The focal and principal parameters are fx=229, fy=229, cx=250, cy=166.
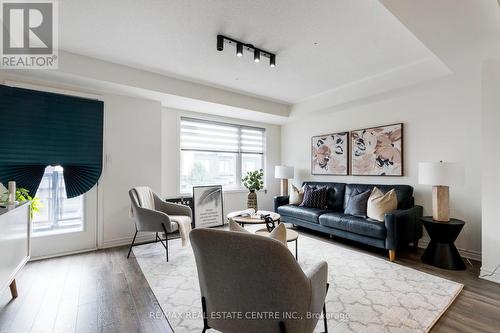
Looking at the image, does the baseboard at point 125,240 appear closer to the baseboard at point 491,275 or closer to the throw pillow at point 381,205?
the throw pillow at point 381,205

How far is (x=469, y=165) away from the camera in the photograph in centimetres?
301

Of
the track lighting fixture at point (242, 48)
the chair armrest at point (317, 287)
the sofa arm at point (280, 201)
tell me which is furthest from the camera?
the sofa arm at point (280, 201)

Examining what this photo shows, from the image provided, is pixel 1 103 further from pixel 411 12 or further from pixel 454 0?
pixel 454 0

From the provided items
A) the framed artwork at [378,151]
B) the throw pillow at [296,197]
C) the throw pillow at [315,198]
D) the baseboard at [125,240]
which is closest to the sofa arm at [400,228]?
the framed artwork at [378,151]

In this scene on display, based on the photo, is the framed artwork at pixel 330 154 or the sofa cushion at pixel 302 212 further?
the framed artwork at pixel 330 154

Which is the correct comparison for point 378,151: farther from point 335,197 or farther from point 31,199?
point 31,199

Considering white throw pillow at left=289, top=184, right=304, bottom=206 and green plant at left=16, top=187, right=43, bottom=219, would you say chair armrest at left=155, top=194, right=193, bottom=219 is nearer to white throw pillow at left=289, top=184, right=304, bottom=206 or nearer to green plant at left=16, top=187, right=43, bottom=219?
green plant at left=16, top=187, right=43, bottom=219

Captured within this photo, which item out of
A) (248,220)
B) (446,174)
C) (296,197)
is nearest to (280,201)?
(296,197)

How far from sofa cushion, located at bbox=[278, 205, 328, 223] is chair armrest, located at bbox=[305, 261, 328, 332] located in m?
2.51

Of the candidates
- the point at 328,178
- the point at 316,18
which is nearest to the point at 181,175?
the point at 328,178

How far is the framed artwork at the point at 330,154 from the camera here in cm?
441

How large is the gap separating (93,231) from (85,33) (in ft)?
8.48

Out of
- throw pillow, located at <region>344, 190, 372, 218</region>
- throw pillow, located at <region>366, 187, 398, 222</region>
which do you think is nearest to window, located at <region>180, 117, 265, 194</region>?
throw pillow, located at <region>344, 190, 372, 218</region>

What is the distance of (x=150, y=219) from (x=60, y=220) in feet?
4.39
